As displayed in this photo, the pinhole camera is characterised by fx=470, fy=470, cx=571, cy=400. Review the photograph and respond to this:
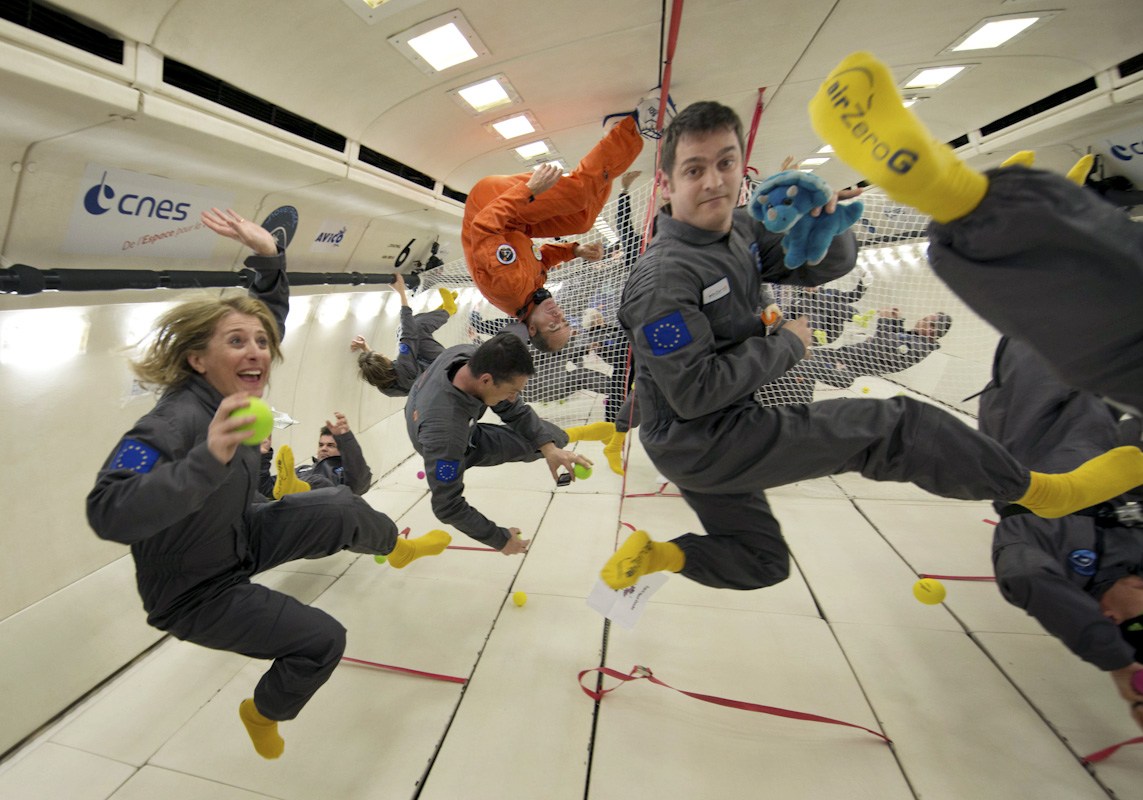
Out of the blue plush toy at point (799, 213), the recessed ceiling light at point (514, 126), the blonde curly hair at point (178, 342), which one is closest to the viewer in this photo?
the blue plush toy at point (799, 213)

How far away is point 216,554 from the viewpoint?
66.2 inches

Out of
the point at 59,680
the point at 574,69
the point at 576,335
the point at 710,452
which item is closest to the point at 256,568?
the point at 59,680

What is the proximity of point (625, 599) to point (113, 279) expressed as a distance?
2.85 meters

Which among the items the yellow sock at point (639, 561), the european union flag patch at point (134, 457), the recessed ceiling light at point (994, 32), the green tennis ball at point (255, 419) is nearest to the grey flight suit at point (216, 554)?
the european union flag patch at point (134, 457)

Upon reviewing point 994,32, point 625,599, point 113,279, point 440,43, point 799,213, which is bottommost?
point 625,599

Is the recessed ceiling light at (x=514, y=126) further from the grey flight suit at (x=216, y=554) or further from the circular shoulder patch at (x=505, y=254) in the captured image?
the grey flight suit at (x=216, y=554)

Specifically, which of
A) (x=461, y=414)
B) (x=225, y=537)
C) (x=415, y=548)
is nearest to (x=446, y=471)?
(x=461, y=414)

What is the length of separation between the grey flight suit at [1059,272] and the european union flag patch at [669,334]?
70 cm

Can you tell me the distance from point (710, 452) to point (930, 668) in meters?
1.68

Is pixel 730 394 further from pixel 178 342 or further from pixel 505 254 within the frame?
pixel 178 342

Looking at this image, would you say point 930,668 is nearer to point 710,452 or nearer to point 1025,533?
point 1025,533

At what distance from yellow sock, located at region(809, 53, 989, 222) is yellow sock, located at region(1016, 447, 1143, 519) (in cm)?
125

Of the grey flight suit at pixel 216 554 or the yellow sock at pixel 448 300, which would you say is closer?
the grey flight suit at pixel 216 554

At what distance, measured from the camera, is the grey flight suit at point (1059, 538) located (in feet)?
5.88
